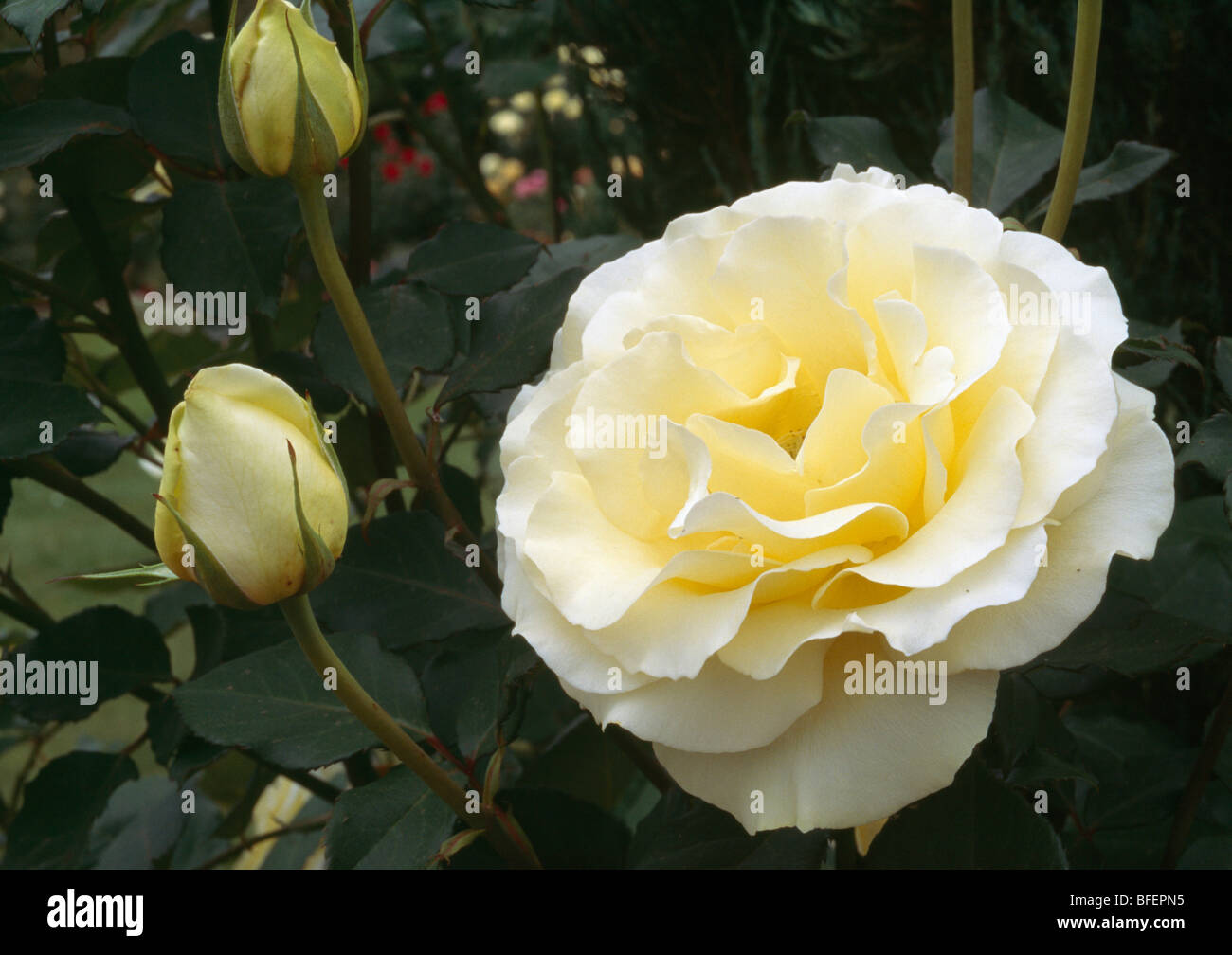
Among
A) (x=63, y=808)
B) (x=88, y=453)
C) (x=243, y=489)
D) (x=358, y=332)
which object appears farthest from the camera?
(x=88, y=453)

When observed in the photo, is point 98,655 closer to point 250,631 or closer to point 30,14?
point 250,631

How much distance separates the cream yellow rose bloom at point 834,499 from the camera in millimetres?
391

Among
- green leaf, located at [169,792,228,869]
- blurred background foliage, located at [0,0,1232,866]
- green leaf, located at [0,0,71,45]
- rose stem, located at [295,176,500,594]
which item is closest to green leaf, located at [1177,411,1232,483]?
blurred background foliage, located at [0,0,1232,866]

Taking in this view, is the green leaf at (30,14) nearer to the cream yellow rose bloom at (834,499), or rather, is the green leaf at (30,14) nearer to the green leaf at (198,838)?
the cream yellow rose bloom at (834,499)

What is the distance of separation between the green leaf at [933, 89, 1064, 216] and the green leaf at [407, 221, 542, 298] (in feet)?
0.82

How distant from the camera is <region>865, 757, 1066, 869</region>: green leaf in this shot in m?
0.46

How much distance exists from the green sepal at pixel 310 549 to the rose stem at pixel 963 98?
37cm

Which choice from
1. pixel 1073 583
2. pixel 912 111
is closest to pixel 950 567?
pixel 1073 583

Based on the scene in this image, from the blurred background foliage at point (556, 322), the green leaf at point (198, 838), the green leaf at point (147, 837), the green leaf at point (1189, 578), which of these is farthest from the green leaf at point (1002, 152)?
the green leaf at point (198, 838)

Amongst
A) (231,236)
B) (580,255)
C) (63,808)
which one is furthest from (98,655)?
(580,255)

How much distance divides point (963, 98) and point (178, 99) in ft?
1.49

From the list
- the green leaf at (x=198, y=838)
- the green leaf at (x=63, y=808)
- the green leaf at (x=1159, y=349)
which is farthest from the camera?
the green leaf at (x=198, y=838)

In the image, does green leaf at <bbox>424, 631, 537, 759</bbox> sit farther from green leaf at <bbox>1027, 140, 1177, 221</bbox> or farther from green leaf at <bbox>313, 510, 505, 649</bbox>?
green leaf at <bbox>1027, 140, 1177, 221</bbox>

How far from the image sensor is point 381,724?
0.45 m
